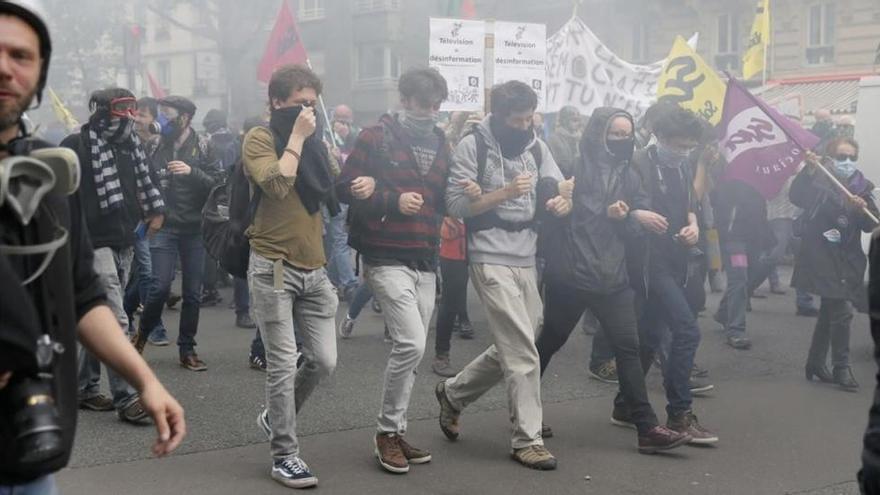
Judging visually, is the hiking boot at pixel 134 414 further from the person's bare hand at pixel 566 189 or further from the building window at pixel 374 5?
the building window at pixel 374 5

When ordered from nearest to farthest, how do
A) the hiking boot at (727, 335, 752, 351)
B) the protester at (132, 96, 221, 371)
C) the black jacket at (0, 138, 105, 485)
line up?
1. the black jacket at (0, 138, 105, 485)
2. the protester at (132, 96, 221, 371)
3. the hiking boot at (727, 335, 752, 351)

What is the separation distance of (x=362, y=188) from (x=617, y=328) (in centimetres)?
146

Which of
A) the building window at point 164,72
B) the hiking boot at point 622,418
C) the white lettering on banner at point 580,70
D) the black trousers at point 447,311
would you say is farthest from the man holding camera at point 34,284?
the building window at point 164,72

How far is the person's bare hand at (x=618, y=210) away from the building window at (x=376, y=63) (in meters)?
33.1

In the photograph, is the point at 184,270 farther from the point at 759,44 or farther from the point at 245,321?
the point at 759,44

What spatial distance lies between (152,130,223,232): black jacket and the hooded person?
8.37 feet

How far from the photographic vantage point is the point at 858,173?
745cm

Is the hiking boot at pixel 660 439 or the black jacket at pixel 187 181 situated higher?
the black jacket at pixel 187 181

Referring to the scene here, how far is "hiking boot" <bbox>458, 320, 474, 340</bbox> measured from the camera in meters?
8.40

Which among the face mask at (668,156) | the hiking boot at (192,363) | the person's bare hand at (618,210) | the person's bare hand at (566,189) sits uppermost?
the face mask at (668,156)

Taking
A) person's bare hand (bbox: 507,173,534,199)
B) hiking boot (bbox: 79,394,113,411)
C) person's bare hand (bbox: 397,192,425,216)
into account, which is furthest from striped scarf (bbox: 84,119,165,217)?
person's bare hand (bbox: 507,173,534,199)

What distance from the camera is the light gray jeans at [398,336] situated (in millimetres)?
4969

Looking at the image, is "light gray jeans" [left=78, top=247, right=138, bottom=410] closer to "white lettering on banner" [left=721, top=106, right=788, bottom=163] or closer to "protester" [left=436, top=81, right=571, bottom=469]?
"protester" [left=436, top=81, right=571, bottom=469]

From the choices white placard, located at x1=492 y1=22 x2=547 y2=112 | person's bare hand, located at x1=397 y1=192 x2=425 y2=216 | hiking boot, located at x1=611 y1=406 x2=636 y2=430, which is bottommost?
hiking boot, located at x1=611 y1=406 x2=636 y2=430
